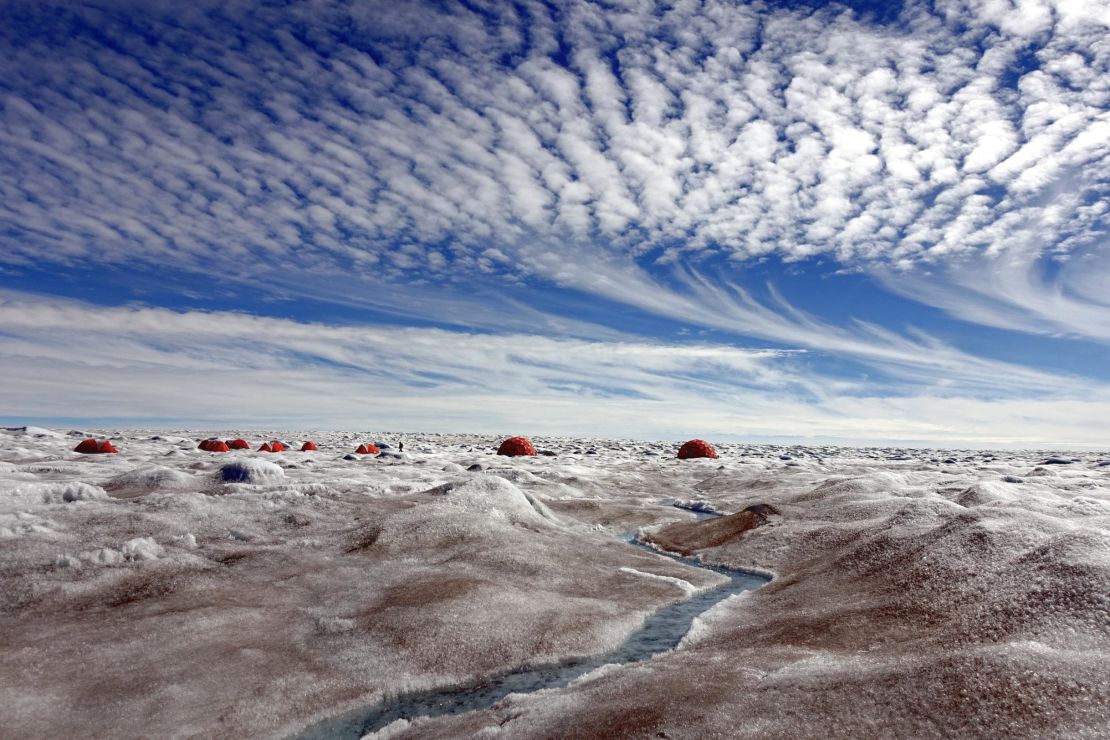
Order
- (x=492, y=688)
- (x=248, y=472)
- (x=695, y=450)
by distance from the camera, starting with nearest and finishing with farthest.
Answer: (x=492, y=688)
(x=248, y=472)
(x=695, y=450)

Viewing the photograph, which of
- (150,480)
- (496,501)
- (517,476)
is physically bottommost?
(517,476)

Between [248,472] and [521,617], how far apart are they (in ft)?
22.6

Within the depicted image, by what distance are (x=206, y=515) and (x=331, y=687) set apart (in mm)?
4231

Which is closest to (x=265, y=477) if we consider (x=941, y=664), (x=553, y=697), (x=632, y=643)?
(x=632, y=643)

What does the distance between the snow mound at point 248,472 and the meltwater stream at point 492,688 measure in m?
7.11

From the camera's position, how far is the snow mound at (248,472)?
9789 mm

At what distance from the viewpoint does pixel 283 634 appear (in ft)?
13.8

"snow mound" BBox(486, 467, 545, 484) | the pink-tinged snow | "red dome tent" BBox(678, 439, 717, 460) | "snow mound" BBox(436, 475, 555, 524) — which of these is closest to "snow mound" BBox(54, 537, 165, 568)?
the pink-tinged snow

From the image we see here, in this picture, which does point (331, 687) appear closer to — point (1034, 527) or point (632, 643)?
point (632, 643)

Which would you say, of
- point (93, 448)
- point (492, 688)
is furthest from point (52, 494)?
point (93, 448)

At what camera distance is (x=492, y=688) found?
11.9 feet

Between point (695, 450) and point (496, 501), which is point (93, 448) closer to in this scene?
point (496, 501)

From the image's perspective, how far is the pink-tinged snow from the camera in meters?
2.62

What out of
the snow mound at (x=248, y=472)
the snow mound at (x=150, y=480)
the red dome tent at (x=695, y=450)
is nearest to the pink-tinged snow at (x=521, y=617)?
the snow mound at (x=150, y=480)
